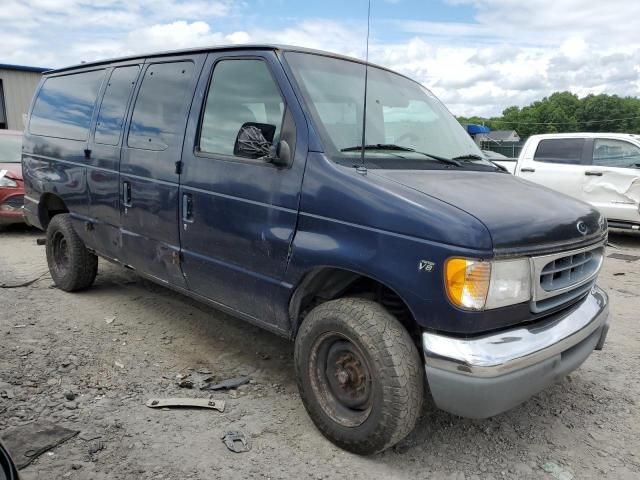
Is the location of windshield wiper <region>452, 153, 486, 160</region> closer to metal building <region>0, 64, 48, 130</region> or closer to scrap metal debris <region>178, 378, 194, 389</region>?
scrap metal debris <region>178, 378, 194, 389</region>

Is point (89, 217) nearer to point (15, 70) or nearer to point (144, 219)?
point (144, 219)

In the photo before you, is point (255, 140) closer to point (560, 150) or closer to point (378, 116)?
point (378, 116)

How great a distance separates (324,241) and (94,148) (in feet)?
8.73

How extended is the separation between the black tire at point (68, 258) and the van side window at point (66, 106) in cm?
85

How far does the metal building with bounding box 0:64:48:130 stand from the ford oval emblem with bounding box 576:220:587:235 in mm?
20286

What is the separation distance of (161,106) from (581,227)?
9.40 feet

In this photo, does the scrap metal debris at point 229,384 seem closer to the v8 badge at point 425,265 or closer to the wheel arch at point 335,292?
the wheel arch at point 335,292

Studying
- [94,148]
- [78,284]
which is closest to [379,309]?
[94,148]

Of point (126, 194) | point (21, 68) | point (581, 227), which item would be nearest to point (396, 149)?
point (581, 227)

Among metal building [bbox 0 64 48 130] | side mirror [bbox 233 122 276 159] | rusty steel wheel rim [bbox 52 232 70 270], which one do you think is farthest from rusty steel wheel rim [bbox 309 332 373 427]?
metal building [bbox 0 64 48 130]

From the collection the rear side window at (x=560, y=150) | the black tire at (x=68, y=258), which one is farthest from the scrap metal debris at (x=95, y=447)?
the rear side window at (x=560, y=150)

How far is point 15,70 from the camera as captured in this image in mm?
19016

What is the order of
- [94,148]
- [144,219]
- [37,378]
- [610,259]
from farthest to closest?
[610,259]
[94,148]
[144,219]
[37,378]

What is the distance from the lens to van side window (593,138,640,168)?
8547 mm
